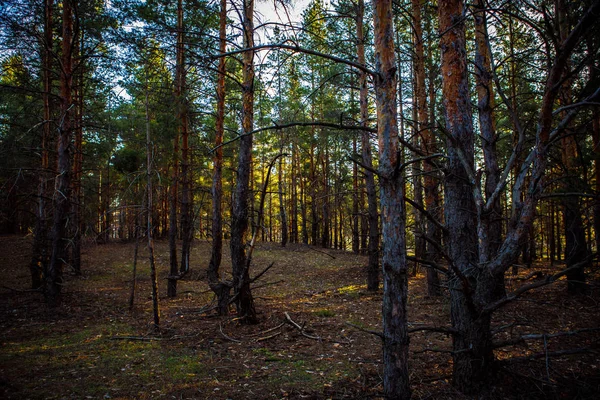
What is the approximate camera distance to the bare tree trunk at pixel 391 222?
2852mm

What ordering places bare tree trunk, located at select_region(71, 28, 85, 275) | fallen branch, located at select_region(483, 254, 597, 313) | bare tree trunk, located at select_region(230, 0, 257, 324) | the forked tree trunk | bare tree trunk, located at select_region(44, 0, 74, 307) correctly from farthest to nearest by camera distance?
bare tree trunk, located at select_region(71, 28, 85, 275), bare tree trunk, located at select_region(44, 0, 74, 307), bare tree trunk, located at select_region(230, 0, 257, 324), the forked tree trunk, fallen branch, located at select_region(483, 254, 597, 313)

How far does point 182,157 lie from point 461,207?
9.43m

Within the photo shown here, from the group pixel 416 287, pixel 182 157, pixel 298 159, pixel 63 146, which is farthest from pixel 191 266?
pixel 298 159

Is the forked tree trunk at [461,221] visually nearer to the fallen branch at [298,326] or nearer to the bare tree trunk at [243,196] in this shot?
the fallen branch at [298,326]

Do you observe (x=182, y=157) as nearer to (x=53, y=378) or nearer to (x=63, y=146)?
(x=63, y=146)

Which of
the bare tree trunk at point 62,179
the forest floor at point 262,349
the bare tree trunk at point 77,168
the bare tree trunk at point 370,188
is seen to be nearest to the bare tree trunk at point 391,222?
the forest floor at point 262,349

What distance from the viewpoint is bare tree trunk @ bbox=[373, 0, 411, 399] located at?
285cm

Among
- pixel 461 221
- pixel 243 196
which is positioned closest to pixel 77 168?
pixel 243 196

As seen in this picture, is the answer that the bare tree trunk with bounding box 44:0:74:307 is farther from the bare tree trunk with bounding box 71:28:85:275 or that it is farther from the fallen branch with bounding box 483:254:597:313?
the fallen branch with bounding box 483:254:597:313

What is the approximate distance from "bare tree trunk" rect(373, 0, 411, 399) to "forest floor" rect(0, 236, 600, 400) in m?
0.55

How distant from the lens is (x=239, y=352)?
228 inches

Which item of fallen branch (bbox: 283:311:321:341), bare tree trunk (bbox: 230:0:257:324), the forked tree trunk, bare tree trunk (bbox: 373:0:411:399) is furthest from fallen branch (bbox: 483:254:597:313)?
bare tree trunk (bbox: 230:0:257:324)

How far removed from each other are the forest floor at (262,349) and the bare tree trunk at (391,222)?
546mm

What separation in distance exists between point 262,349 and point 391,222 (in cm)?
426
